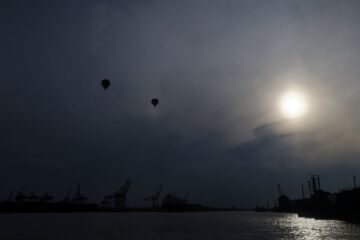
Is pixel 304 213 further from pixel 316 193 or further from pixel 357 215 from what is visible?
pixel 357 215

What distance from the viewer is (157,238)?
55.2 m

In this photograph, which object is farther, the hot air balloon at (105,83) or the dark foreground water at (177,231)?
the dark foreground water at (177,231)

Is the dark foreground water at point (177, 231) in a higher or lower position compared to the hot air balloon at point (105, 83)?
lower

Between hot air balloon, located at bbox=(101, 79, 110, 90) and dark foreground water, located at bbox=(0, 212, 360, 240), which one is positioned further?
dark foreground water, located at bbox=(0, 212, 360, 240)

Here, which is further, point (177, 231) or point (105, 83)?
point (177, 231)

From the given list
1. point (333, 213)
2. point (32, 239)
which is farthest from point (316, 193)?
point (32, 239)

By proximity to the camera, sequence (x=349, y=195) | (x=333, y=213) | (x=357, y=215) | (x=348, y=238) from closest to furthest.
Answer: (x=348, y=238)
(x=357, y=215)
(x=349, y=195)
(x=333, y=213)

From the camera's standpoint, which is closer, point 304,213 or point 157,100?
point 157,100

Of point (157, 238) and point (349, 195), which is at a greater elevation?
point (349, 195)

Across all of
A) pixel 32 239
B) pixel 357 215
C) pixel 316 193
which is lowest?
pixel 32 239

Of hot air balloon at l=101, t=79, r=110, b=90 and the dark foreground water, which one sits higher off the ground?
hot air balloon at l=101, t=79, r=110, b=90

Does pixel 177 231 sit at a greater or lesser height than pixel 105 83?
lesser

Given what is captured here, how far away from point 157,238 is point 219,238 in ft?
29.9

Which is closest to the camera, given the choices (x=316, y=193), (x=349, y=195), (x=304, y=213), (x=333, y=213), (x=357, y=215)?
(x=357, y=215)
